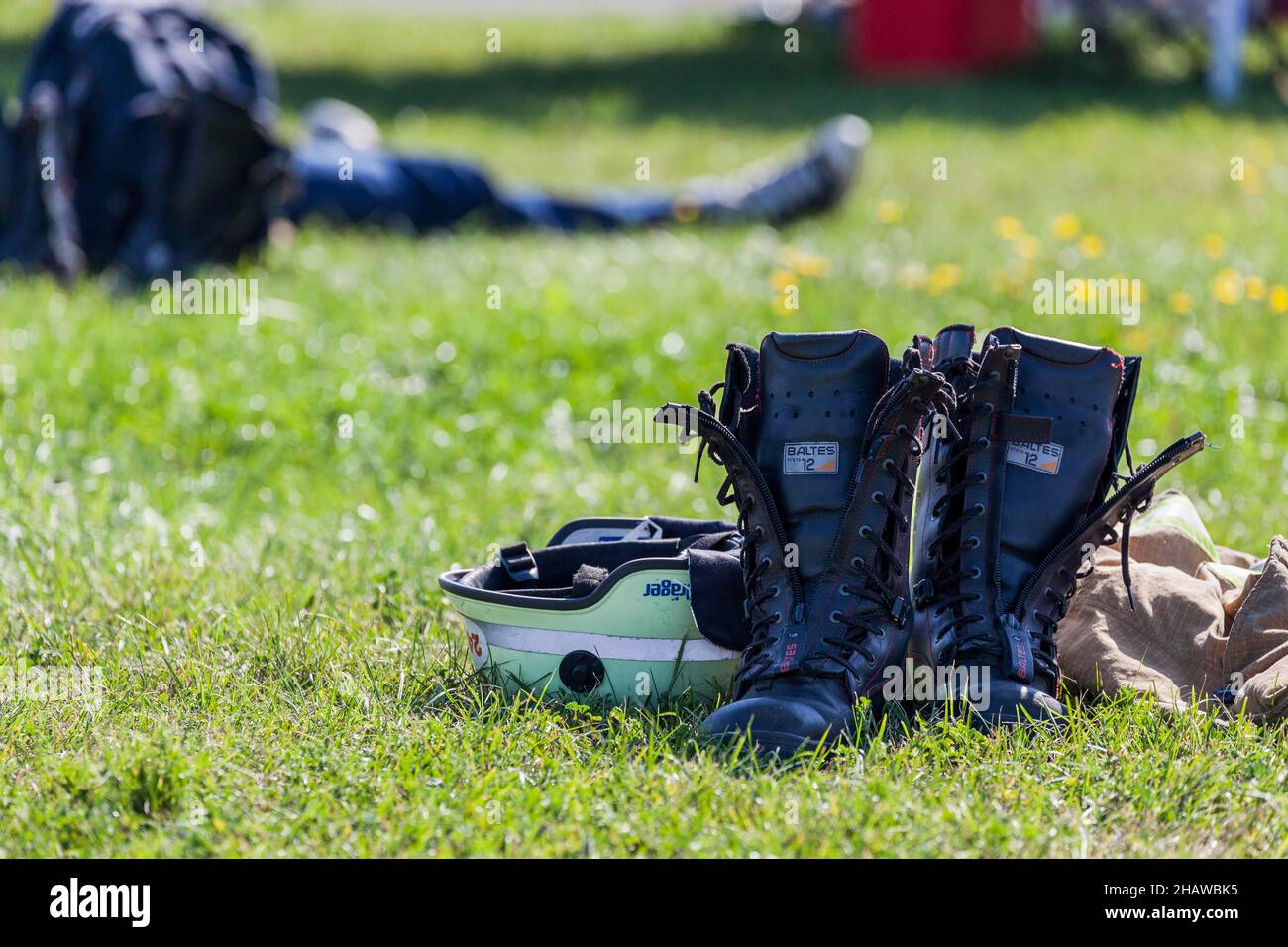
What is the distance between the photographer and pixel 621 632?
305 cm

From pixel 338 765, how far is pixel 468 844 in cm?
37

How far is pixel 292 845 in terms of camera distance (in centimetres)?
246

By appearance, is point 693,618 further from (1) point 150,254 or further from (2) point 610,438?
(1) point 150,254

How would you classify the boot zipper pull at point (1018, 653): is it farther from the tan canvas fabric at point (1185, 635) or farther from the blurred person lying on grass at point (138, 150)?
the blurred person lying on grass at point (138, 150)

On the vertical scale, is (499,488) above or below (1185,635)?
above

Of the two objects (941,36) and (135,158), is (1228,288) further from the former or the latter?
(941,36)

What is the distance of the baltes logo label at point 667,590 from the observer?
305 centimetres

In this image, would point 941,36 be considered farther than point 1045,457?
Yes

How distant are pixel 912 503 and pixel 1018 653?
363mm

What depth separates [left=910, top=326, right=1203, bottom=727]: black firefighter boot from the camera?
2965 mm

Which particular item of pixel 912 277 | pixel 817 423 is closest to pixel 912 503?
pixel 817 423

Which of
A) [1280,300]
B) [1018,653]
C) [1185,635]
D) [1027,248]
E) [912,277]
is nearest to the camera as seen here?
[1018,653]

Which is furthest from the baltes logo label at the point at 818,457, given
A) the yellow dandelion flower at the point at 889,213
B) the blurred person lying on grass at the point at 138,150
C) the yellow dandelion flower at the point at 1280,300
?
the yellow dandelion flower at the point at 889,213

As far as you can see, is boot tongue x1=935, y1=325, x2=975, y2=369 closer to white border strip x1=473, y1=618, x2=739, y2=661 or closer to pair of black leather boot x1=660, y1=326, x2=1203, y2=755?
pair of black leather boot x1=660, y1=326, x2=1203, y2=755
